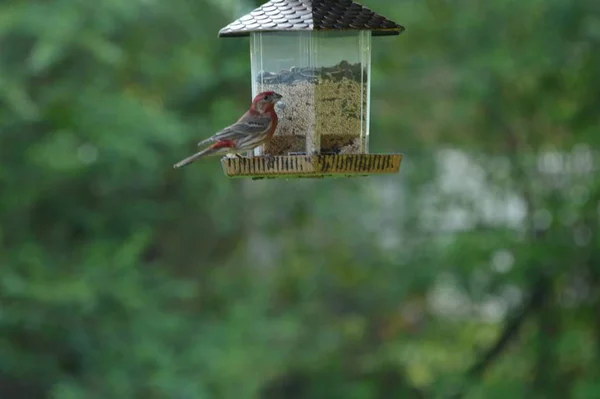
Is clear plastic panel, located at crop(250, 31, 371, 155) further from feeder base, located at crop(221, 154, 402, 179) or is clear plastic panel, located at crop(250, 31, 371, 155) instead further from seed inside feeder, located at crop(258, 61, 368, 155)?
feeder base, located at crop(221, 154, 402, 179)

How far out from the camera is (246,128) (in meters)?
2.84

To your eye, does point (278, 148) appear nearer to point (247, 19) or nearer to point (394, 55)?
point (247, 19)

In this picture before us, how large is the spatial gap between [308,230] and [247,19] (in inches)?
210

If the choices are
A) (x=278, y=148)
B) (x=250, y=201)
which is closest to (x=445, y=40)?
(x=250, y=201)

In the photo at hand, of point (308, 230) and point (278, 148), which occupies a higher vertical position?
point (278, 148)

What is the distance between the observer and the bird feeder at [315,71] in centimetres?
287

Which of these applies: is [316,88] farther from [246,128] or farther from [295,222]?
[295,222]

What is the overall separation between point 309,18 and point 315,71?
27 centimetres

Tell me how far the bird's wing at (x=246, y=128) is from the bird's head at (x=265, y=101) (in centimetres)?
2

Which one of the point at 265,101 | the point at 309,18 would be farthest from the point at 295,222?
the point at 309,18

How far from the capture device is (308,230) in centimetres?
818

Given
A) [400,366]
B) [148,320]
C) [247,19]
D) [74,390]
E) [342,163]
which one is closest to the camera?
[342,163]

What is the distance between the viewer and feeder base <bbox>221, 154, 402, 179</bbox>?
2654 mm

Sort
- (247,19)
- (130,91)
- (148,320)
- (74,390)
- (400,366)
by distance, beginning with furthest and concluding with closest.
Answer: (400,366), (130,91), (148,320), (74,390), (247,19)
